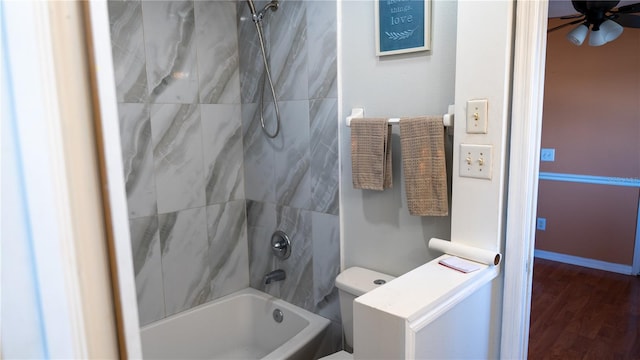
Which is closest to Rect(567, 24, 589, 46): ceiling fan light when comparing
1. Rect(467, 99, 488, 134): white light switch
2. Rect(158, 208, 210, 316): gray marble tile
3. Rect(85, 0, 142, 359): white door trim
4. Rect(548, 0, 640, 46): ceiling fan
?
Rect(548, 0, 640, 46): ceiling fan

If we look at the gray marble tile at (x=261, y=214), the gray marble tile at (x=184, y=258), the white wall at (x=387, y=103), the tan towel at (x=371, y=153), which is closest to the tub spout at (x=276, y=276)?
the gray marble tile at (x=261, y=214)

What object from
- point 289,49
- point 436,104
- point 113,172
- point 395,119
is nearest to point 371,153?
point 395,119

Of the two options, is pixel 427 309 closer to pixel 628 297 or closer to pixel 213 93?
pixel 213 93

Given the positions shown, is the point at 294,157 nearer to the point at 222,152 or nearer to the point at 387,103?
the point at 222,152

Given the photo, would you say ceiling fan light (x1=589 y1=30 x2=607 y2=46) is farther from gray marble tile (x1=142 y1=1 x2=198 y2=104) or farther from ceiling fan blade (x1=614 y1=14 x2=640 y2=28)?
gray marble tile (x1=142 y1=1 x2=198 y2=104)

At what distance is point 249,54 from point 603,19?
2249mm

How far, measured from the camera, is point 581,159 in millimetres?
3779

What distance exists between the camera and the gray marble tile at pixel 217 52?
2.18m

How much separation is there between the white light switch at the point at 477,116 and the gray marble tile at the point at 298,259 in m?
0.98

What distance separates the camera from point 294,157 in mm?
2133

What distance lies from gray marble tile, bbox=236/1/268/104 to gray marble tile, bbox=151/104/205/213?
315mm

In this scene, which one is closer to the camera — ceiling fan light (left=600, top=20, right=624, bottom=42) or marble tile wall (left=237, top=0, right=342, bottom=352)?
marble tile wall (left=237, top=0, right=342, bottom=352)

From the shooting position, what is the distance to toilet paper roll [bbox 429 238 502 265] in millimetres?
1404

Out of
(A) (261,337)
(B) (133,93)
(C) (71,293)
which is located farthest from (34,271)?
(A) (261,337)
